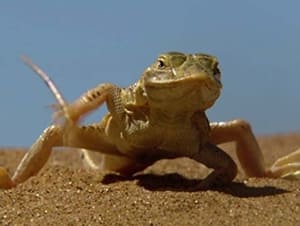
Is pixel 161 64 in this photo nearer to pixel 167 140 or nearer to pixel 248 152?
pixel 167 140

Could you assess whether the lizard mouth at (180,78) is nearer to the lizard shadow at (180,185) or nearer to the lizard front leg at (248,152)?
the lizard shadow at (180,185)

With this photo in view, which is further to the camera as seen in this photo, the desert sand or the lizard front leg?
the lizard front leg

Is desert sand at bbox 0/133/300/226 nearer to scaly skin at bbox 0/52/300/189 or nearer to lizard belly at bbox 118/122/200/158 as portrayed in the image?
scaly skin at bbox 0/52/300/189

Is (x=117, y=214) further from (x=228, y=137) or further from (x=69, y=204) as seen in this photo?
(x=228, y=137)

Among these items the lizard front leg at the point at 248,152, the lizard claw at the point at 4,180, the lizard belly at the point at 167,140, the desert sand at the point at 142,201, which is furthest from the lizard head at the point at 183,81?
the lizard claw at the point at 4,180

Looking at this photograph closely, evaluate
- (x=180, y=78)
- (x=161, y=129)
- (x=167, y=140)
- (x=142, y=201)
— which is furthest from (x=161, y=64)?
(x=142, y=201)

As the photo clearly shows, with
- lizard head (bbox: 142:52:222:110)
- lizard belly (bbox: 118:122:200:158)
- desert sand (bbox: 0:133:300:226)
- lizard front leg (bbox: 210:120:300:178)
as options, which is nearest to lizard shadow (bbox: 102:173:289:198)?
desert sand (bbox: 0:133:300:226)

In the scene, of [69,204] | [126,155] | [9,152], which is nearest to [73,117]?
[126,155]
